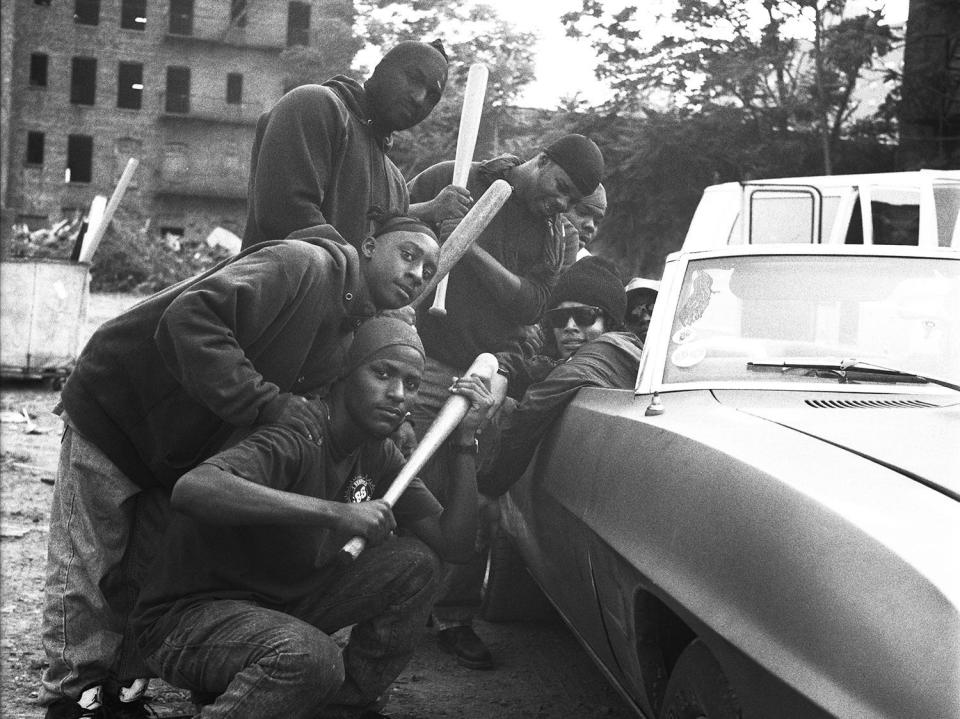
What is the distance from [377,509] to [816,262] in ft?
4.50

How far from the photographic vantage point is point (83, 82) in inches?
1427

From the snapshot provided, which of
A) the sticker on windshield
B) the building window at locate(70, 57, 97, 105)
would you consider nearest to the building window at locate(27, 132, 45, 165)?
the building window at locate(70, 57, 97, 105)

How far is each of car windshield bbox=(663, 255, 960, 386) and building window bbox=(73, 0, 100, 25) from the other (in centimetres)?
3256

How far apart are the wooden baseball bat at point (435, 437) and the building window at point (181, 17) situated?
3241 centimetres

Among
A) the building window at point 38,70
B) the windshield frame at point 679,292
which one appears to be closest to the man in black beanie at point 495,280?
the windshield frame at point 679,292

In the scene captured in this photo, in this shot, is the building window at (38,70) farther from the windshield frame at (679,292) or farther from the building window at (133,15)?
the windshield frame at (679,292)

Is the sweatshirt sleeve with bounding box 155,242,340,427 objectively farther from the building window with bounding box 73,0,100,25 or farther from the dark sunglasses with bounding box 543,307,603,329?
the building window with bounding box 73,0,100,25

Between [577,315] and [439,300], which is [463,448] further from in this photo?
[577,315]

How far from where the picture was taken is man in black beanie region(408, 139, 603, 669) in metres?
4.40

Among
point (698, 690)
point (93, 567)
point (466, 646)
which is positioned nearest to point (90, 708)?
point (93, 567)

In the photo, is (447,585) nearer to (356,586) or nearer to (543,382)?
(543,382)

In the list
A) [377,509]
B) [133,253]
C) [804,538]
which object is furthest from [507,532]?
[133,253]

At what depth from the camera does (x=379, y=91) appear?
3764 mm

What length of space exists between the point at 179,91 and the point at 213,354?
36512 millimetres
